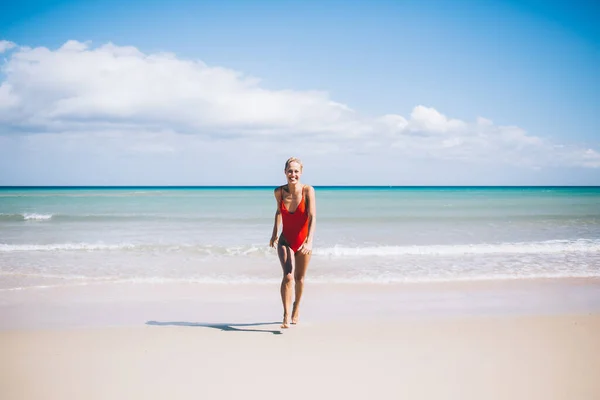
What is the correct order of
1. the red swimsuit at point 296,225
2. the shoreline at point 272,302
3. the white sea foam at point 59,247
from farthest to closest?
the white sea foam at point 59,247, the shoreline at point 272,302, the red swimsuit at point 296,225

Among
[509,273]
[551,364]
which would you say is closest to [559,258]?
[509,273]

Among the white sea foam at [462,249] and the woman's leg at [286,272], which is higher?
the woman's leg at [286,272]

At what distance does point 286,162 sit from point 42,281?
21.0 ft

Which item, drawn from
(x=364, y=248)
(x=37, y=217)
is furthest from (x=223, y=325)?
(x=37, y=217)

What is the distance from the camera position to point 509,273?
9125 millimetres

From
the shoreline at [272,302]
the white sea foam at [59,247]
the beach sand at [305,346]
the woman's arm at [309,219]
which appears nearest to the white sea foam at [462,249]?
the shoreline at [272,302]

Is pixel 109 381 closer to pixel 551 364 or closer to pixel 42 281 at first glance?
pixel 551 364

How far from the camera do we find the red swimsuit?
4.98 m

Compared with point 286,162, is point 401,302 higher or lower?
lower

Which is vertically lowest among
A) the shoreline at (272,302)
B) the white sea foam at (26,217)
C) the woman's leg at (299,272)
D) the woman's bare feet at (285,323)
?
the white sea foam at (26,217)

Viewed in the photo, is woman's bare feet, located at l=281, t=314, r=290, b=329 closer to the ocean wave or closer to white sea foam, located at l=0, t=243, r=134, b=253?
the ocean wave

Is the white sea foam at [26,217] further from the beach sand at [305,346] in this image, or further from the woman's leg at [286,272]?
the woman's leg at [286,272]

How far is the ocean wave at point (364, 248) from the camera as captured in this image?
11961 millimetres

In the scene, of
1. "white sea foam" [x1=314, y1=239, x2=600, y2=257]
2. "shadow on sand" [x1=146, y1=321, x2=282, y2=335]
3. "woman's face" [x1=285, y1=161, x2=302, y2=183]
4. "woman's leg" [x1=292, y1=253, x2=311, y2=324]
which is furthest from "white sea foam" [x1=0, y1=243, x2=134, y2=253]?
"woman's face" [x1=285, y1=161, x2=302, y2=183]
